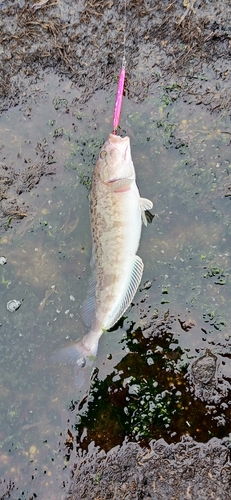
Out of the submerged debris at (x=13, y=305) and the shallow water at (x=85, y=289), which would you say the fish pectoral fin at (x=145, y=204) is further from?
the submerged debris at (x=13, y=305)

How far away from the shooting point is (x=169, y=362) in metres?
4.52

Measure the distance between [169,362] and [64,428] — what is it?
1.31m

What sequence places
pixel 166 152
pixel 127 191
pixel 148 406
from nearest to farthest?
pixel 127 191, pixel 148 406, pixel 166 152

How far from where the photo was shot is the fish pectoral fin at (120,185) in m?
4.09

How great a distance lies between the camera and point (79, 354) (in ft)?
14.4

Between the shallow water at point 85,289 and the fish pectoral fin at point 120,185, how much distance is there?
2.09ft

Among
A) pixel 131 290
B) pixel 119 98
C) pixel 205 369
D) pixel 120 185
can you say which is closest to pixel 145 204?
pixel 120 185

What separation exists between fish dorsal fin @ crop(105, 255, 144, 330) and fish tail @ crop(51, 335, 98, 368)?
0.28 m

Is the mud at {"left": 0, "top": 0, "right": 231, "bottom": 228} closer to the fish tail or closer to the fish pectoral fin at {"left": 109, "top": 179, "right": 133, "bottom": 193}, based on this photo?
the fish pectoral fin at {"left": 109, "top": 179, "right": 133, "bottom": 193}

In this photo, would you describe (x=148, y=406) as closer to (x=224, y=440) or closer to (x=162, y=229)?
(x=224, y=440)

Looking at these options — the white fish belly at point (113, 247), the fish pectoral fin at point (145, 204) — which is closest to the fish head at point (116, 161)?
the white fish belly at point (113, 247)

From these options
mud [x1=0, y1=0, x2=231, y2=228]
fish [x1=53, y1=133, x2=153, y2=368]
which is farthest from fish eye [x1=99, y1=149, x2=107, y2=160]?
mud [x1=0, y1=0, x2=231, y2=228]

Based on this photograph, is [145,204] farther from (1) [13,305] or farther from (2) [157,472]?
(2) [157,472]

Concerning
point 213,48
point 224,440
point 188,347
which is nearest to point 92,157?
point 213,48
